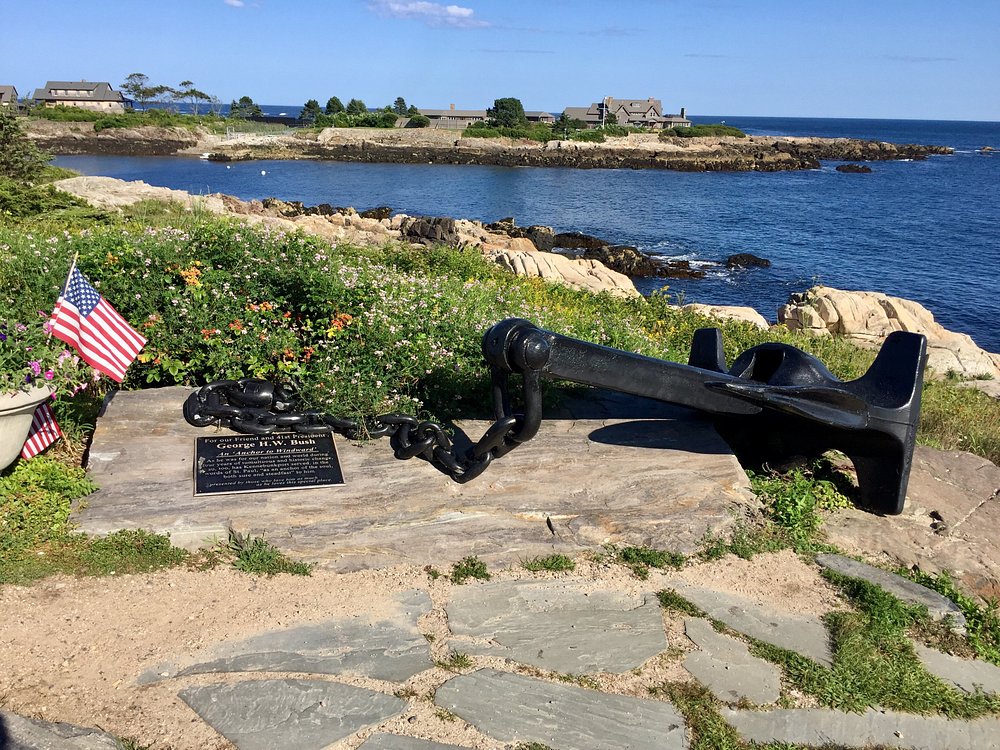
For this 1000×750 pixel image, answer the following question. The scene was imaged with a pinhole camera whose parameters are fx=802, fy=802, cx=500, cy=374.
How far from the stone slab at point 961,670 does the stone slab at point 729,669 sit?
771 mm

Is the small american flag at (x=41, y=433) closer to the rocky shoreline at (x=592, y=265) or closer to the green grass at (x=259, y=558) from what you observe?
the green grass at (x=259, y=558)

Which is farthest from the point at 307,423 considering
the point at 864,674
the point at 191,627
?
the point at 864,674

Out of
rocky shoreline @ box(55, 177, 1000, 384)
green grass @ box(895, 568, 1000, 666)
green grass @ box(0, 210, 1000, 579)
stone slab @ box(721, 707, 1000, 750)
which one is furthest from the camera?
rocky shoreline @ box(55, 177, 1000, 384)

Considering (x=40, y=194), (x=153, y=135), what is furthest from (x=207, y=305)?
(x=153, y=135)

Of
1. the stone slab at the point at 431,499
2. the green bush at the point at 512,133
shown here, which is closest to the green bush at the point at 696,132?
the green bush at the point at 512,133

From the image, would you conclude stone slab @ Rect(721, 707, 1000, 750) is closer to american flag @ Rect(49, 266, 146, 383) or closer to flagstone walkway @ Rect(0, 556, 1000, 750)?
flagstone walkway @ Rect(0, 556, 1000, 750)

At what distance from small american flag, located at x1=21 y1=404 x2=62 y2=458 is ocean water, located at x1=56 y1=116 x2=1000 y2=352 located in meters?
9.58

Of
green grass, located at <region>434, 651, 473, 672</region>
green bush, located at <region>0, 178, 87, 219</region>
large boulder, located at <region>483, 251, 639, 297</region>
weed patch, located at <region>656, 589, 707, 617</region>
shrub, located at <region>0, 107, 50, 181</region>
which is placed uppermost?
shrub, located at <region>0, 107, 50, 181</region>

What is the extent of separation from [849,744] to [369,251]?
9730 millimetres

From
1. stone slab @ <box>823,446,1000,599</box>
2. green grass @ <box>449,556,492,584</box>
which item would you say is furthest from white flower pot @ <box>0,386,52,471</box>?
stone slab @ <box>823,446,1000,599</box>

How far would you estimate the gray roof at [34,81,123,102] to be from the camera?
9081 cm

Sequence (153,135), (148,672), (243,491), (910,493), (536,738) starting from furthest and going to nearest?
(153,135) < (910,493) < (243,491) < (148,672) < (536,738)

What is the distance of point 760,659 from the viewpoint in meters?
3.59

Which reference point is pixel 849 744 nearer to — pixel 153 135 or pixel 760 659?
pixel 760 659
